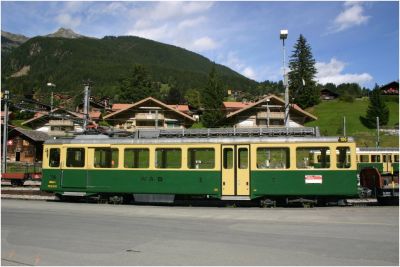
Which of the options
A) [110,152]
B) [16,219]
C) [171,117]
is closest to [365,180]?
[110,152]

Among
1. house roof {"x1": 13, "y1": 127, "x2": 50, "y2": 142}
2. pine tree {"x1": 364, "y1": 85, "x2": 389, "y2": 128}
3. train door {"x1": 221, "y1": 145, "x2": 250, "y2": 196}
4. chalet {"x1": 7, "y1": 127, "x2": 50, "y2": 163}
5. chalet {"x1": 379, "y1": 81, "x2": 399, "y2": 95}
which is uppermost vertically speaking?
chalet {"x1": 379, "y1": 81, "x2": 399, "y2": 95}

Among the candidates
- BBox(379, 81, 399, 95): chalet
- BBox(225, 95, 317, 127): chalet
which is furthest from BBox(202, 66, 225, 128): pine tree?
BBox(379, 81, 399, 95): chalet

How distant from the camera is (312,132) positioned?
17.4m

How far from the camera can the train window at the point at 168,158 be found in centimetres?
1781

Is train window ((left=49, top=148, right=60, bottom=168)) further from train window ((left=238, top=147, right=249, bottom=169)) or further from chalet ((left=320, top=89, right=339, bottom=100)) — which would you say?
chalet ((left=320, top=89, right=339, bottom=100))

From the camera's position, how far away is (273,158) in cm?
1711

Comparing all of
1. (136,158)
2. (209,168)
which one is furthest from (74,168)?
(209,168)

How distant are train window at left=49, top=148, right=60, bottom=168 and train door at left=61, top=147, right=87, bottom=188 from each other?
14.1 inches

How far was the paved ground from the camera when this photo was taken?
852cm

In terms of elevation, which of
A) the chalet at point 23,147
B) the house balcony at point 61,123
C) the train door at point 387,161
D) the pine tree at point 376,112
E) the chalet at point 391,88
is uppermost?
the chalet at point 391,88

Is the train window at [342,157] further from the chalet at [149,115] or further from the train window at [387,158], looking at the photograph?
the chalet at [149,115]

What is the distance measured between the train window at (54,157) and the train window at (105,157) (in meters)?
1.94

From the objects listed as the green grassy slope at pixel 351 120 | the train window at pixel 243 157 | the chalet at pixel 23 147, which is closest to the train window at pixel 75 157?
the train window at pixel 243 157

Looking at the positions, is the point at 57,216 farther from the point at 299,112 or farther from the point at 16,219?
the point at 299,112
